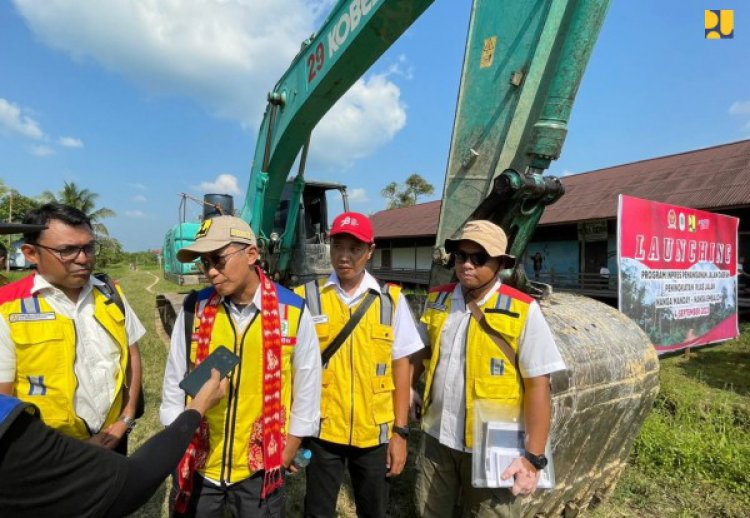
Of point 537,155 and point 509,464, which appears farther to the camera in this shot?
point 537,155

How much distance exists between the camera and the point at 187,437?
1422mm

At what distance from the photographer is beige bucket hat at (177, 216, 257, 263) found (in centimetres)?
172

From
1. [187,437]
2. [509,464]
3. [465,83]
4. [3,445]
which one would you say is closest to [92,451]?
[3,445]

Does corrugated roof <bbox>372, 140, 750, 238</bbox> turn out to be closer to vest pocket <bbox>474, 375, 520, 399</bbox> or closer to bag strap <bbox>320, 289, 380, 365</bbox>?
vest pocket <bbox>474, 375, 520, 399</bbox>

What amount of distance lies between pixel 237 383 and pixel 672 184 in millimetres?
14784

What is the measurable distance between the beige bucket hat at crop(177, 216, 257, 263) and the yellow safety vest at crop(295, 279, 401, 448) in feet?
1.82

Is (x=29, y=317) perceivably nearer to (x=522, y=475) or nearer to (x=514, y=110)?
(x=522, y=475)

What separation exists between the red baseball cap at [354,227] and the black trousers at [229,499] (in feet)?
3.59

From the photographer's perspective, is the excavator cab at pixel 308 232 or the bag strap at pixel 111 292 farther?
the excavator cab at pixel 308 232

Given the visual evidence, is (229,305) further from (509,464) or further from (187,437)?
(509,464)

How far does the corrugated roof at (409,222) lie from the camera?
64.0ft

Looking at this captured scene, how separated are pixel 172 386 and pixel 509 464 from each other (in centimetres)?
144

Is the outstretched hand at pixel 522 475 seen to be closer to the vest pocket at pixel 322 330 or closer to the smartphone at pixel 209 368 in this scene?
the vest pocket at pixel 322 330

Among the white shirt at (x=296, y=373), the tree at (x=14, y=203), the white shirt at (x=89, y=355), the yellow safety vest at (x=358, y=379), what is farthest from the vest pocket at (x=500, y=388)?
the tree at (x=14, y=203)
